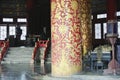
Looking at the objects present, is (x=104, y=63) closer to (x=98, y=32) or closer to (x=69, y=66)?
(x=69, y=66)

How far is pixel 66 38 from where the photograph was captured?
10383 millimetres

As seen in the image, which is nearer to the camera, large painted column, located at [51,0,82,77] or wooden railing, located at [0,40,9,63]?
large painted column, located at [51,0,82,77]

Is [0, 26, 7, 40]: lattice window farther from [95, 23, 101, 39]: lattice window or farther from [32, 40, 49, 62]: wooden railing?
[32, 40, 49, 62]: wooden railing

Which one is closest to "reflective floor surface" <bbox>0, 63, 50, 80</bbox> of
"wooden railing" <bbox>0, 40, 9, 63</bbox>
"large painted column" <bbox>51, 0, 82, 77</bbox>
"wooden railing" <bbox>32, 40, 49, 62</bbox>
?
"large painted column" <bbox>51, 0, 82, 77</bbox>

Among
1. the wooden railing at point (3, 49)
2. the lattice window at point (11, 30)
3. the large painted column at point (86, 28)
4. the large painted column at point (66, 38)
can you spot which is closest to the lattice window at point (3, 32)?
the lattice window at point (11, 30)

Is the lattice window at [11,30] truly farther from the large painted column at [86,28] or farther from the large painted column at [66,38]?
the large painted column at [66,38]

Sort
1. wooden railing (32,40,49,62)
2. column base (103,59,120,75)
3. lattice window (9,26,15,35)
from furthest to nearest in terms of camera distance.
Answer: lattice window (9,26,15,35), wooden railing (32,40,49,62), column base (103,59,120,75)

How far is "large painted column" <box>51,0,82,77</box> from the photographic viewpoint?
10344 mm

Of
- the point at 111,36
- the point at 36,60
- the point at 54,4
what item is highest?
the point at 54,4

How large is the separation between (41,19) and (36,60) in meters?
8.70

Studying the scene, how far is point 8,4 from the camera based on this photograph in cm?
2897

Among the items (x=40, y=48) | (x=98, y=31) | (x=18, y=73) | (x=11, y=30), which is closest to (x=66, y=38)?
(x=18, y=73)

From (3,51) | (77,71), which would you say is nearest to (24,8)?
(3,51)

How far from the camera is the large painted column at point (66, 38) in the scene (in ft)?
33.9
